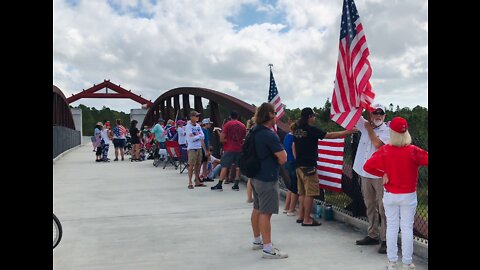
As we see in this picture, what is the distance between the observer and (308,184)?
6.01 meters

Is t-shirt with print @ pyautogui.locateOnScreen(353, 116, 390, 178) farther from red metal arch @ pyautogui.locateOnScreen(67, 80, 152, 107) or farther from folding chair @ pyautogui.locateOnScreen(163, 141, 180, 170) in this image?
red metal arch @ pyautogui.locateOnScreen(67, 80, 152, 107)

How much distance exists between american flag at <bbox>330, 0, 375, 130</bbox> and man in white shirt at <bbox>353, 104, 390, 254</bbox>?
0.25 m

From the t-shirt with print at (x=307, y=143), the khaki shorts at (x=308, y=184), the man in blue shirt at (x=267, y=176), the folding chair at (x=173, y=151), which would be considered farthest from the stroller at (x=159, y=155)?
the man in blue shirt at (x=267, y=176)

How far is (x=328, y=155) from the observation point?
6.89 metres

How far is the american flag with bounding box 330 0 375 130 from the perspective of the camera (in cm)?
536

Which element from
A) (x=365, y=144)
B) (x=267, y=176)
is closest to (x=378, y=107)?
(x=365, y=144)

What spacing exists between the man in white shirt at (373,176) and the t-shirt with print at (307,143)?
2.55 ft

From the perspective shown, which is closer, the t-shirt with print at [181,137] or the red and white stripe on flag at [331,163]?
the red and white stripe on flag at [331,163]

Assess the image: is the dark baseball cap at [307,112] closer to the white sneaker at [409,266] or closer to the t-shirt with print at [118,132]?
the white sneaker at [409,266]

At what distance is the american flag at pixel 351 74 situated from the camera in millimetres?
5355

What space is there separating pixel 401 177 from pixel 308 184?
6.56ft
